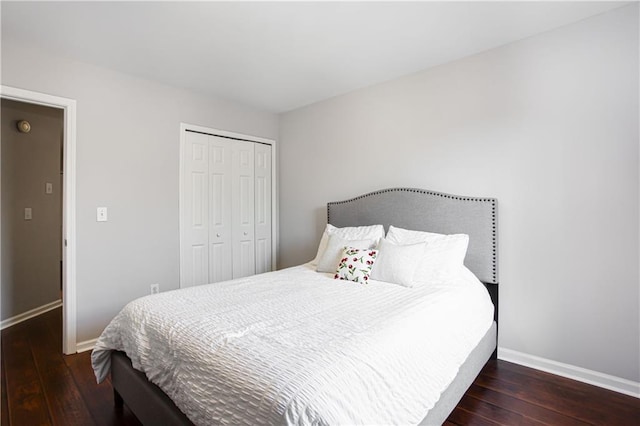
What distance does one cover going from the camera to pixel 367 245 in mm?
2553

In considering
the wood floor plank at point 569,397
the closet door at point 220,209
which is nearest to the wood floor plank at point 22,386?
the closet door at point 220,209

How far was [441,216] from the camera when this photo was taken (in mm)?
2545

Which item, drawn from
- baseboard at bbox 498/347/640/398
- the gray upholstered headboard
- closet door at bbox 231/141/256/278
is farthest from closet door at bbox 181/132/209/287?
baseboard at bbox 498/347/640/398

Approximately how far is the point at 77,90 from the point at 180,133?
860mm

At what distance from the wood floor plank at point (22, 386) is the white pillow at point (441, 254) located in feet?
7.88

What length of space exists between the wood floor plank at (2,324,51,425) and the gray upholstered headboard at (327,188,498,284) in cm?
259

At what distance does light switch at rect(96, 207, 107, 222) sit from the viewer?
264 cm

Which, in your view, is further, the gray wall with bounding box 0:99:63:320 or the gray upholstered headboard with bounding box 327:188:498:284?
the gray wall with bounding box 0:99:63:320

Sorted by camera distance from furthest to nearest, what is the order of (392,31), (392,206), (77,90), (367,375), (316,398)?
(392,206)
(77,90)
(392,31)
(367,375)
(316,398)

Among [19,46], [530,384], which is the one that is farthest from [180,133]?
[530,384]

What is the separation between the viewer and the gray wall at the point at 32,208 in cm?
325

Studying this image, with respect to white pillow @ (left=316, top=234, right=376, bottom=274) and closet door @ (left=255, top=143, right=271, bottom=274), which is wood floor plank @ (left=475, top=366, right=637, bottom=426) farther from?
closet door @ (left=255, top=143, right=271, bottom=274)

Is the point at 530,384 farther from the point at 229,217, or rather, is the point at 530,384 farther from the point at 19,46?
the point at 19,46

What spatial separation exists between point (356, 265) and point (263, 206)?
1962mm
